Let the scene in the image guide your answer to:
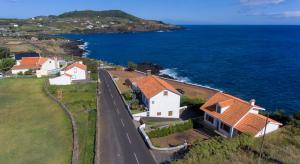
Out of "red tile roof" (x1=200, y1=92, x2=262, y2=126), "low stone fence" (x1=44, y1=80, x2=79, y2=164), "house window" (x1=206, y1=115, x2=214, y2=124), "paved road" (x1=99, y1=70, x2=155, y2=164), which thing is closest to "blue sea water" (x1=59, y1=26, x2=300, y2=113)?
"red tile roof" (x1=200, y1=92, x2=262, y2=126)

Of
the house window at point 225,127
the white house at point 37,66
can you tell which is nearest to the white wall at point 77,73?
the white house at point 37,66

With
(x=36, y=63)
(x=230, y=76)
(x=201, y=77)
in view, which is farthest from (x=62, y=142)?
(x=230, y=76)

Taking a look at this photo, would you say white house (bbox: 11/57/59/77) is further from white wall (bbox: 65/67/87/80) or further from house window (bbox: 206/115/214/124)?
house window (bbox: 206/115/214/124)

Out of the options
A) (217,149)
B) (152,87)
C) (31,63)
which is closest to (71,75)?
(31,63)

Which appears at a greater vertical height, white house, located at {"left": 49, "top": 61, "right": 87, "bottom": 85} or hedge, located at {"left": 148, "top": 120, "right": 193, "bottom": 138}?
white house, located at {"left": 49, "top": 61, "right": 87, "bottom": 85}

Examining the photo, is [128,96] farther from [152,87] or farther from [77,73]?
[77,73]

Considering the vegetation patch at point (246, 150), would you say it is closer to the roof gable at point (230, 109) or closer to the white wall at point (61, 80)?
the roof gable at point (230, 109)
